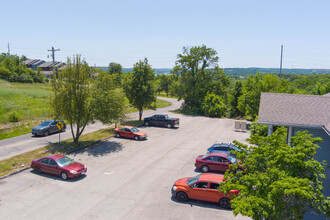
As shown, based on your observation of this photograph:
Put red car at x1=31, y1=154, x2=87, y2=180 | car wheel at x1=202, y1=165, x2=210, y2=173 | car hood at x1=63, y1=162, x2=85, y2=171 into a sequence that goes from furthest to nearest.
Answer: car wheel at x1=202, y1=165, x2=210, y2=173 < car hood at x1=63, y1=162, x2=85, y2=171 < red car at x1=31, y1=154, x2=87, y2=180

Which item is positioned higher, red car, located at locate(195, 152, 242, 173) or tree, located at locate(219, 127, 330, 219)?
tree, located at locate(219, 127, 330, 219)

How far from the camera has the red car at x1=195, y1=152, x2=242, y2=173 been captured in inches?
642

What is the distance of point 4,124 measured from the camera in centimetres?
2977

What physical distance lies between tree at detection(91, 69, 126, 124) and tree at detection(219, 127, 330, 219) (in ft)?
51.9

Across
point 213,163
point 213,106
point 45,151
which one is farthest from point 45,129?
point 213,106

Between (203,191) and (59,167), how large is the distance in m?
9.53

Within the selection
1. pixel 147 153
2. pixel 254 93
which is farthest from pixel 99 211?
pixel 254 93

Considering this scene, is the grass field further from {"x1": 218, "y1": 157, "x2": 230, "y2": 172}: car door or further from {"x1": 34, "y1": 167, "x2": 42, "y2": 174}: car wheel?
{"x1": 218, "y1": 157, "x2": 230, "y2": 172}: car door

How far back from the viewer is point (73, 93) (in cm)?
2178

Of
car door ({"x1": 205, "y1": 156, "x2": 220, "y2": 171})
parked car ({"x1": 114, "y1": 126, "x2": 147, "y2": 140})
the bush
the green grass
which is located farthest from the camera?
the bush

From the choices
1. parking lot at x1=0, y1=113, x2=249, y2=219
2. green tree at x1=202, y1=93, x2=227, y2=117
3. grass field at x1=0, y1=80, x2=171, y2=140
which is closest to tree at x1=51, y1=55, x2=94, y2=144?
grass field at x1=0, y1=80, x2=171, y2=140

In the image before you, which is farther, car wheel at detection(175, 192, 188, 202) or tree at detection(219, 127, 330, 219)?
car wheel at detection(175, 192, 188, 202)

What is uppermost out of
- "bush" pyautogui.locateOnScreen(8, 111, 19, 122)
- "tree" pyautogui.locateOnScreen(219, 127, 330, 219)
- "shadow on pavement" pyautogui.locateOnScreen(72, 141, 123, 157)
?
"tree" pyautogui.locateOnScreen(219, 127, 330, 219)

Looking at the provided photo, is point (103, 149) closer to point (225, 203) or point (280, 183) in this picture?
point (225, 203)
